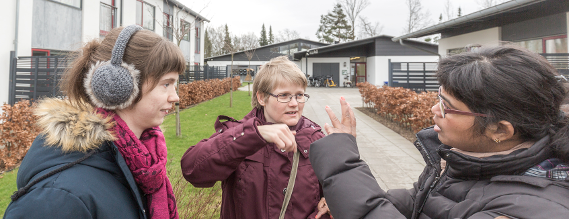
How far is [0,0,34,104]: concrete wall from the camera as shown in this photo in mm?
9945

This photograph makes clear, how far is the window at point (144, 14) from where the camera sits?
718 inches

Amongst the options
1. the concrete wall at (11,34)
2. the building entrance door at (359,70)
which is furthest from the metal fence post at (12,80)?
the building entrance door at (359,70)

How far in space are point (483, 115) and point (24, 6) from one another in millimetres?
13392

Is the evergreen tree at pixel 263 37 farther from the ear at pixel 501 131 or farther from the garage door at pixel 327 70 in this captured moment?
the ear at pixel 501 131

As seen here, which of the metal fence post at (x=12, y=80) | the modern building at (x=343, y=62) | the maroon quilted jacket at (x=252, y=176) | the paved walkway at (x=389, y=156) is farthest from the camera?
the modern building at (x=343, y=62)

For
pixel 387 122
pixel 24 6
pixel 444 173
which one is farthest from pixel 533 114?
pixel 24 6

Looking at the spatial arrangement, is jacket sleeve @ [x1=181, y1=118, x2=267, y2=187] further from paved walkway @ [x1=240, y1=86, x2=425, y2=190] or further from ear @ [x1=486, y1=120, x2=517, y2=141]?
paved walkway @ [x1=240, y1=86, x2=425, y2=190]

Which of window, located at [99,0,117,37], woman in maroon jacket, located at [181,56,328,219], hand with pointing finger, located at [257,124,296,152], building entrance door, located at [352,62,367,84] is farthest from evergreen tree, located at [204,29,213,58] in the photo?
hand with pointing finger, located at [257,124,296,152]

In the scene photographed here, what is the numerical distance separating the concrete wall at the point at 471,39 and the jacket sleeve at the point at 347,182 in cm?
1201

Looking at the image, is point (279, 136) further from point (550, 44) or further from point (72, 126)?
point (550, 44)

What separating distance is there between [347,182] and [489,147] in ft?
2.10

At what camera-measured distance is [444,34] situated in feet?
51.9

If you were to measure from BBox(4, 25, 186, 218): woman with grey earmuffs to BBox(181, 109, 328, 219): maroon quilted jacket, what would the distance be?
23cm

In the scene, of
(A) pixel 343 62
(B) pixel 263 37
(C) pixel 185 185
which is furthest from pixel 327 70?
(B) pixel 263 37
